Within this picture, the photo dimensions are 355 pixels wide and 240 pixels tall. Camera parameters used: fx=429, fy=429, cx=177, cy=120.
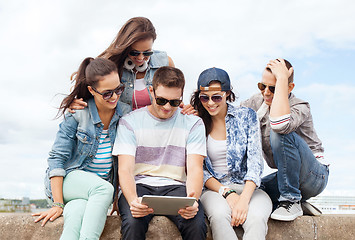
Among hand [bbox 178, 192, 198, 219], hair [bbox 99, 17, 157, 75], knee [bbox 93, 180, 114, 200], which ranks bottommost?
hand [bbox 178, 192, 198, 219]

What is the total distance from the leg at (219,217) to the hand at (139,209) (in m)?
0.64

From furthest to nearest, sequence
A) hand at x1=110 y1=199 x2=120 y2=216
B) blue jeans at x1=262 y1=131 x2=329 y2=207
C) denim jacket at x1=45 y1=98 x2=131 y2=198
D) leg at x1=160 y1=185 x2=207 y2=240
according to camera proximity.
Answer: hand at x1=110 y1=199 x2=120 y2=216 → blue jeans at x1=262 y1=131 x2=329 y2=207 → denim jacket at x1=45 y1=98 x2=131 y2=198 → leg at x1=160 y1=185 x2=207 y2=240

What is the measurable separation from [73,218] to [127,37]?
217 cm

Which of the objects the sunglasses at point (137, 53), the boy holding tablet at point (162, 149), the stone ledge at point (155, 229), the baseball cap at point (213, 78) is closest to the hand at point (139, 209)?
the boy holding tablet at point (162, 149)

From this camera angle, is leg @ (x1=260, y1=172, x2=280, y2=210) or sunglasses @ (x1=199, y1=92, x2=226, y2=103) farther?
leg @ (x1=260, y1=172, x2=280, y2=210)

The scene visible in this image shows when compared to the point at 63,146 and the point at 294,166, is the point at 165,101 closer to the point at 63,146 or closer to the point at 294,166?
the point at 63,146

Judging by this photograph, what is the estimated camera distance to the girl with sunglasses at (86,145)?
4250mm

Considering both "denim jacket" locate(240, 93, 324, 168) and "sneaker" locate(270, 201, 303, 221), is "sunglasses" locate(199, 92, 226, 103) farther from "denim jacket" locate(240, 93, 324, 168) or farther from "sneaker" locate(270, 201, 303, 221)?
"sneaker" locate(270, 201, 303, 221)

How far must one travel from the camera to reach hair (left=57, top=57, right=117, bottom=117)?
4449mm

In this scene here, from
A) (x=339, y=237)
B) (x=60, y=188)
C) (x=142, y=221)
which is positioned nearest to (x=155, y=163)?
(x=142, y=221)

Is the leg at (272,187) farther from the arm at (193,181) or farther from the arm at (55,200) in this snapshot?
the arm at (55,200)

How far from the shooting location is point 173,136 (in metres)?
4.40

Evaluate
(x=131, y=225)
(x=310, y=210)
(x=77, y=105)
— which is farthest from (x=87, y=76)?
(x=310, y=210)

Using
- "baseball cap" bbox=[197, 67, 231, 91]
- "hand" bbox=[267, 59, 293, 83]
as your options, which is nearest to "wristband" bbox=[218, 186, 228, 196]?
"baseball cap" bbox=[197, 67, 231, 91]
